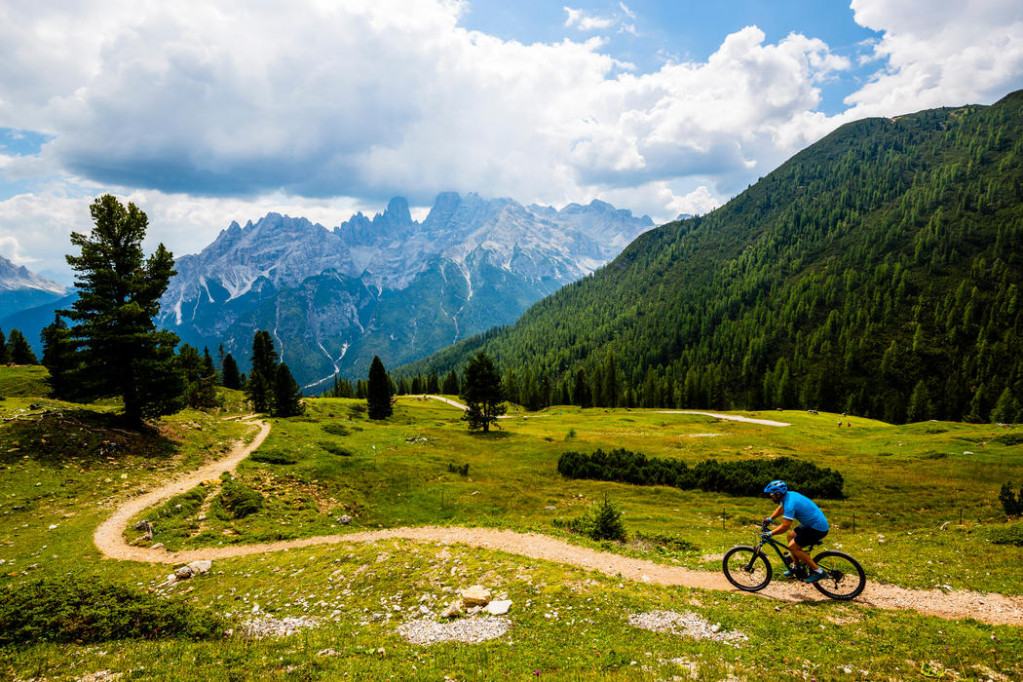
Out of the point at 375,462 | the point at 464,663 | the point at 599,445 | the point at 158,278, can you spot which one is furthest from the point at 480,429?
the point at 464,663

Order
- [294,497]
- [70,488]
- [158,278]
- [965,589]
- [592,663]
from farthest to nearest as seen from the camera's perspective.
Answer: [158,278] → [294,497] → [70,488] → [965,589] → [592,663]

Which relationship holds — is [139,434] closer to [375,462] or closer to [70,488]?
[70,488]

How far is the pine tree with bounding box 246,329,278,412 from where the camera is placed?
85500 millimetres

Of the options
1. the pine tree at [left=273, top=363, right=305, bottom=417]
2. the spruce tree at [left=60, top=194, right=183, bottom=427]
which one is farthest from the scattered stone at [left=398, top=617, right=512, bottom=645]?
the pine tree at [left=273, top=363, right=305, bottom=417]

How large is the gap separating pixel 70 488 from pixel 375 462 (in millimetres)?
19467

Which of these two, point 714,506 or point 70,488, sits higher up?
point 70,488

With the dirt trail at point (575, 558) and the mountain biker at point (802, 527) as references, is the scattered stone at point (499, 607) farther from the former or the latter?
the mountain biker at point (802, 527)

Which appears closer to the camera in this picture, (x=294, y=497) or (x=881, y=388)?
(x=294, y=497)

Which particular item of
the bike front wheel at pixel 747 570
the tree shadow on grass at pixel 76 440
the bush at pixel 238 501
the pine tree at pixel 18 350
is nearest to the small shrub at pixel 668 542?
the bike front wheel at pixel 747 570

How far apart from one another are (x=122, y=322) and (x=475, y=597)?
125 feet

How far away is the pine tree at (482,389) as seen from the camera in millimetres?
64438

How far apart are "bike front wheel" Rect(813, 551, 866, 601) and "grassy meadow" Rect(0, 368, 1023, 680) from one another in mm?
864

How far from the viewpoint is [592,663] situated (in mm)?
10625

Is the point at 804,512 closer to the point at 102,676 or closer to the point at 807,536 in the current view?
the point at 807,536
